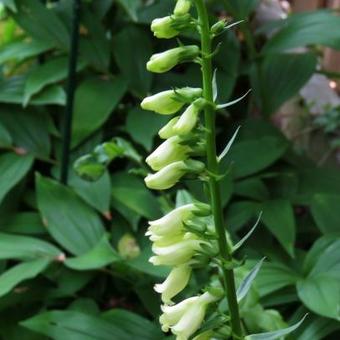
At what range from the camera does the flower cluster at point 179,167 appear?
0.57m

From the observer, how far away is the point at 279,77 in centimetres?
149

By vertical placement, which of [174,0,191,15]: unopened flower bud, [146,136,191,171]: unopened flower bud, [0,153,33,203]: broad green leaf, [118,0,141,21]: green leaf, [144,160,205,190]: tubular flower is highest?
[174,0,191,15]: unopened flower bud

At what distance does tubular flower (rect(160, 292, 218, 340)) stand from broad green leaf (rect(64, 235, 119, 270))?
1.53 ft

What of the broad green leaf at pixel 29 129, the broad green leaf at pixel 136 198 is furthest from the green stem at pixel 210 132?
the broad green leaf at pixel 29 129

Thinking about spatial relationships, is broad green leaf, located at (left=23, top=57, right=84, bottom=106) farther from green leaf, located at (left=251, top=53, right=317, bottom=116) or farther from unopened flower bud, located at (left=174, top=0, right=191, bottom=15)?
unopened flower bud, located at (left=174, top=0, right=191, bottom=15)

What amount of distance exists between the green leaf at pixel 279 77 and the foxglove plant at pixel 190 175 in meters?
0.92

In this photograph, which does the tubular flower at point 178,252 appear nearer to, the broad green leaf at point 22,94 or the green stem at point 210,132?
the green stem at point 210,132

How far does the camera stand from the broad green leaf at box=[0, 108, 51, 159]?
1422 millimetres

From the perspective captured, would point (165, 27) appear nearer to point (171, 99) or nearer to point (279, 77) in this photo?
point (171, 99)

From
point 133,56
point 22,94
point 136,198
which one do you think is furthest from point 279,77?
point 22,94

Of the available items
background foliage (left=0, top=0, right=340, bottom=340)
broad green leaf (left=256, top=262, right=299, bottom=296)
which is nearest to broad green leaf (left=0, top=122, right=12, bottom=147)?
background foliage (left=0, top=0, right=340, bottom=340)

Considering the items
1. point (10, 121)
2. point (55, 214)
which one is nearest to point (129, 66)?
point (10, 121)

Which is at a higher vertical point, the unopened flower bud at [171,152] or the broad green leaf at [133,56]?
the unopened flower bud at [171,152]

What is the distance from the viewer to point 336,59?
2.23 metres
